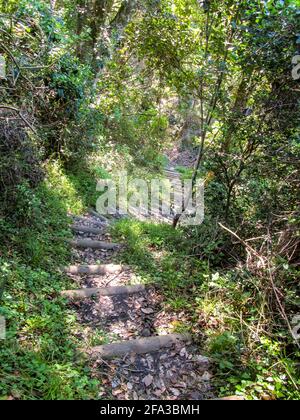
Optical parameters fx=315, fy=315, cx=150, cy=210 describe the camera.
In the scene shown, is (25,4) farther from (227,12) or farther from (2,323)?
(2,323)

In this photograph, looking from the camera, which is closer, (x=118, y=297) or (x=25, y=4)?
(x=118, y=297)

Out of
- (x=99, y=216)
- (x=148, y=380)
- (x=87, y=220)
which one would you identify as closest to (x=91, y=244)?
(x=87, y=220)

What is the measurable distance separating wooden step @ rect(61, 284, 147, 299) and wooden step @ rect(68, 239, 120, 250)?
119cm

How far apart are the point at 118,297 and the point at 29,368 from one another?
159 centimetres

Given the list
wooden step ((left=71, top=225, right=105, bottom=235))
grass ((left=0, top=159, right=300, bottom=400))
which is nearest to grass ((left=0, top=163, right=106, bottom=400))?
grass ((left=0, top=159, right=300, bottom=400))

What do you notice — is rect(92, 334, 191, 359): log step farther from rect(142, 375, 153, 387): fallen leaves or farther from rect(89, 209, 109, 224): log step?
rect(89, 209, 109, 224): log step

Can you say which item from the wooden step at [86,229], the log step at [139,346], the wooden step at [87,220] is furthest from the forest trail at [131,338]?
the wooden step at [87,220]

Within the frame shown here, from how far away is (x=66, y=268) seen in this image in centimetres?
416

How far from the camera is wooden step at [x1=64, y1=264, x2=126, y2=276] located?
4211 millimetres

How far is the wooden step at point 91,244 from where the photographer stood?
16.0 ft

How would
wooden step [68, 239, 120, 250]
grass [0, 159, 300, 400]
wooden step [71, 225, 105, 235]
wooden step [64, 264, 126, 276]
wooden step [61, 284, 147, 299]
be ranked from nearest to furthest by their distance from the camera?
grass [0, 159, 300, 400] < wooden step [61, 284, 147, 299] < wooden step [64, 264, 126, 276] < wooden step [68, 239, 120, 250] < wooden step [71, 225, 105, 235]

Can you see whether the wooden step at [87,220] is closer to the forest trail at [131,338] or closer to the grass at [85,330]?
the grass at [85,330]

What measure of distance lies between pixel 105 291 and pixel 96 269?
0.53 m
